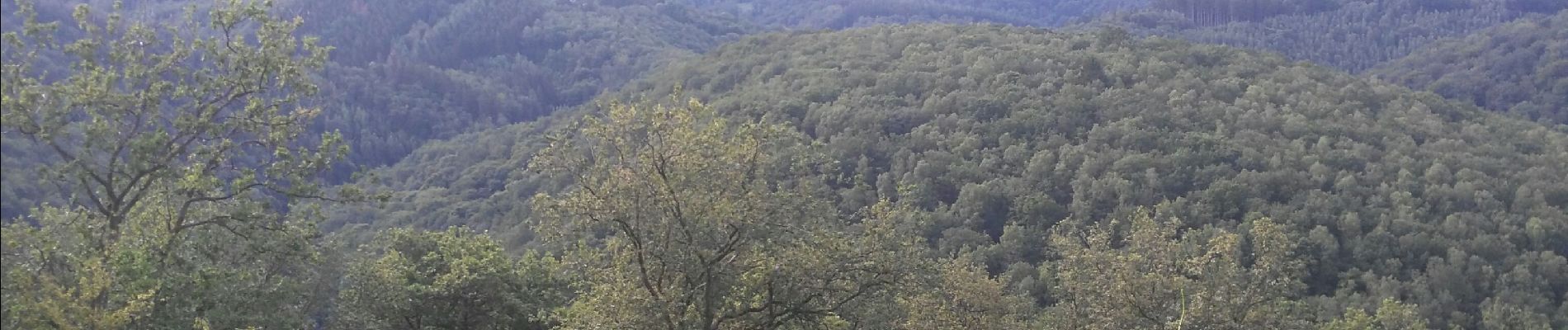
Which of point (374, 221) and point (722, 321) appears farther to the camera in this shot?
point (374, 221)

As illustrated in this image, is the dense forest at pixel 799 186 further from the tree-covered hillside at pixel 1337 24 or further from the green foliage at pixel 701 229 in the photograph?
the tree-covered hillside at pixel 1337 24

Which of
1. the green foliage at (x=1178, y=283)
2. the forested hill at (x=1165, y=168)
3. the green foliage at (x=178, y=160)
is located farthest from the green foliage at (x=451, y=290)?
the forested hill at (x=1165, y=168)

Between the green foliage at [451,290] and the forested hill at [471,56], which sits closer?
the green foliage at [451,290]

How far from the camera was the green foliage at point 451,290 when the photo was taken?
2327 centimetres

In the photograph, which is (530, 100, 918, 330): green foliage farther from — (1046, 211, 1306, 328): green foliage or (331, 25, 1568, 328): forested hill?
(331, 25, 1568, 328): forested hill

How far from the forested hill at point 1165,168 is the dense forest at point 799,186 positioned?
206 mm

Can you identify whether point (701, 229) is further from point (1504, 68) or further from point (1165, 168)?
point (1504, 68)

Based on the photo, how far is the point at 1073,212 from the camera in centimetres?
5678

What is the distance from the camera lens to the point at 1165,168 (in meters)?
59.8

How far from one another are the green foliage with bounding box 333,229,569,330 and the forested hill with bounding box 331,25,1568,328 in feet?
33.1

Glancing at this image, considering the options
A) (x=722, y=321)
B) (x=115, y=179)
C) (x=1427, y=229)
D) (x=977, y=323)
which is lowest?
(x=1427, y=229)

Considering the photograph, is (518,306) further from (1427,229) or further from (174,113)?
(1427,229)

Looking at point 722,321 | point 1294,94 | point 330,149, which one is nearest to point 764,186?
point 722,321

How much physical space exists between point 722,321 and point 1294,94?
62.1 metres
